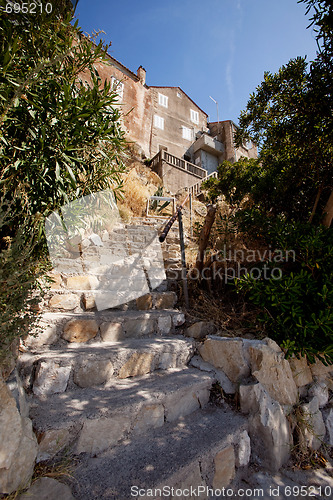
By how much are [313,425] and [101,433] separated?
196 cm

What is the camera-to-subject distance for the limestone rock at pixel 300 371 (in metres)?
2.22

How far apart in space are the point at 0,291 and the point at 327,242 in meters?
2.79

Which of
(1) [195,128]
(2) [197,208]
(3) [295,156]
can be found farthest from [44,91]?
(1) [195,128]

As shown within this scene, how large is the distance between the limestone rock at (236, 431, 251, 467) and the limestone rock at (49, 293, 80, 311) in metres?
2.10

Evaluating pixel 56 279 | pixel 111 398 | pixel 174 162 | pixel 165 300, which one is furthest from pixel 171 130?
pixel 111 398

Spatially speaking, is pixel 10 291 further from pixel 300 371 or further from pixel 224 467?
pixel 300 371

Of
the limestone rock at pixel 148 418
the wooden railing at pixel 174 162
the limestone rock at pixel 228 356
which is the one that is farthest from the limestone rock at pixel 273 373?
the wooden railing at pixel 174 162

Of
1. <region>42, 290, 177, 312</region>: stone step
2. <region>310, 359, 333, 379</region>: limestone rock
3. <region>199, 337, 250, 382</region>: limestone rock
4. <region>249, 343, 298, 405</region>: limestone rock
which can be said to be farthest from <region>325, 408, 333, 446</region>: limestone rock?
<region>42, 290, 177, 312</region>: stone step

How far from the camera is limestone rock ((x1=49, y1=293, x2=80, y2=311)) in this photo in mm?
2564

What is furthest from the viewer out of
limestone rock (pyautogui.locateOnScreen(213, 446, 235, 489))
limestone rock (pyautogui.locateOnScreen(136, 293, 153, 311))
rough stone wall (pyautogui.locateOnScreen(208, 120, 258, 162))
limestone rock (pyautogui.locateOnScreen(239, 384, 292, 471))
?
rough stone wall (pyautogui.locateOnScreen(208, 120, 258, 162))

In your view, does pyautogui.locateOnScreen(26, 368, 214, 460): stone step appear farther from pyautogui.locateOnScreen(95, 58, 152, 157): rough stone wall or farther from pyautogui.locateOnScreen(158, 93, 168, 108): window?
pyautogui.locateOnScreen(158, 93, 168, 108): window

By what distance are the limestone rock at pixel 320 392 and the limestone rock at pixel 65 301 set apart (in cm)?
272

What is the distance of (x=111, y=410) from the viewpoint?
1.47 m

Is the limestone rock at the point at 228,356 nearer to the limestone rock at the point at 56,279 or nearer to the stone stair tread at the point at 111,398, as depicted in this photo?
the stone stair tread at the point at 111,398
